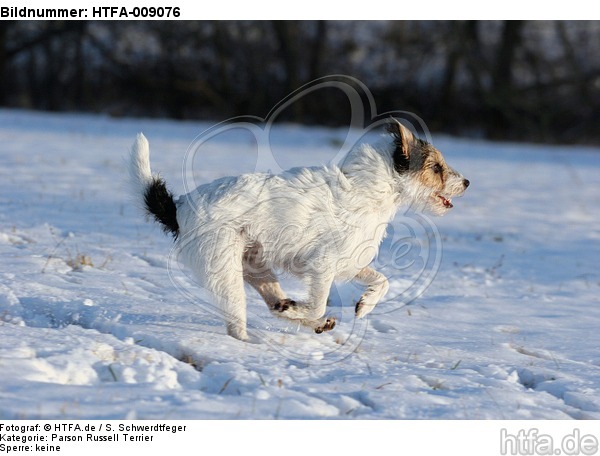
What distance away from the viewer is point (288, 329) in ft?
17.3

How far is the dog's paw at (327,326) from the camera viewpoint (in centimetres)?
506

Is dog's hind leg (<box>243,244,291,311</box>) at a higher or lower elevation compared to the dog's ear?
lower

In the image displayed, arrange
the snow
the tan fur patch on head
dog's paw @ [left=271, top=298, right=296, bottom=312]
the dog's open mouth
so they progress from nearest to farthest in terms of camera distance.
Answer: the snow
dog's paw @ [left=271, top=298, right=296, bottom=312]
the tan fur patch on head
the dog's open mouth

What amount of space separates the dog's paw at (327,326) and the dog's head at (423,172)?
106 cm

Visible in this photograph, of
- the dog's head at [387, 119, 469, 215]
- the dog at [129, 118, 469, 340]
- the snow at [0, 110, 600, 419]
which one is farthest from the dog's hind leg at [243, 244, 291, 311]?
the dog's head at [387, 119, 469, 215]

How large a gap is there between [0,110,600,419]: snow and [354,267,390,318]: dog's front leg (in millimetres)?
225

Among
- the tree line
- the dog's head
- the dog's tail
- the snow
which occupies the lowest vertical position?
the snow

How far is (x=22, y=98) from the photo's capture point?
2291cm

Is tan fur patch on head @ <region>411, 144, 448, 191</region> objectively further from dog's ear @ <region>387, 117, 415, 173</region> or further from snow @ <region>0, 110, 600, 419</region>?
snow @ <region>0, 110, 600, 419</region>

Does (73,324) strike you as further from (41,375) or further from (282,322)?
(282,322)

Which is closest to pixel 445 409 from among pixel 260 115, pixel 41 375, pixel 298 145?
pixel 41 375

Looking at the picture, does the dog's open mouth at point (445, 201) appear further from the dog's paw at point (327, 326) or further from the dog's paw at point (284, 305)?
the dog's paw at point (284, 305)

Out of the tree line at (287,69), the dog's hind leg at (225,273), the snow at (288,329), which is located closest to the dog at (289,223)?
the dog's hind leg at (225,273)

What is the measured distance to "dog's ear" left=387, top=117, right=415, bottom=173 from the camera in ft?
17.5
